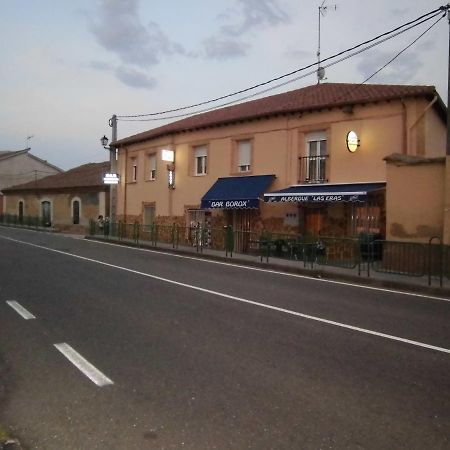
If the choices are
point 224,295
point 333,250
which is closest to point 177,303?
point 224,295

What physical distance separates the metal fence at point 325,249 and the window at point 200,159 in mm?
3658

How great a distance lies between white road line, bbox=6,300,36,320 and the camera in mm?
7664

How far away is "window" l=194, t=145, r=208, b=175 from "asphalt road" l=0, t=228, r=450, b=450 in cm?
1450

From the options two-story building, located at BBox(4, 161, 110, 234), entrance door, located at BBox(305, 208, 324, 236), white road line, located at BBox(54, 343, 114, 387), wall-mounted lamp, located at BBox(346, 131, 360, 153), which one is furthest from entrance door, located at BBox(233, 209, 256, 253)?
two-story building, located at BBox(4, 161, 110, 234)

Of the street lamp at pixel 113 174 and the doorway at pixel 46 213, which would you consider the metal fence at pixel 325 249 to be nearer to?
the street lamp at pixel 113 174

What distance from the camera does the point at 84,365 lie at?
5.31 meters

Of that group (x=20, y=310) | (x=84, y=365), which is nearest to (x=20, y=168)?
(x=20, y=310)

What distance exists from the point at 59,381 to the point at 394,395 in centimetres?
312

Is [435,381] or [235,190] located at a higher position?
[235,190]

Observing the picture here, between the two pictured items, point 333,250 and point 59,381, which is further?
point 333,250

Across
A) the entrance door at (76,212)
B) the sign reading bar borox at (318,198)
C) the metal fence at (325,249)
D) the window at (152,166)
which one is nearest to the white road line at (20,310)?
the metal fence at (325,249)

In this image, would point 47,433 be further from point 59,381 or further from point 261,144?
point 261,144

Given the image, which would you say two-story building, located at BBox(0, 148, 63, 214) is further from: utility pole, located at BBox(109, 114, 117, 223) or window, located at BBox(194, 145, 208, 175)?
window, located at BBox(194, 145, 208, 175)

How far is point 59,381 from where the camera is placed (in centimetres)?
484
